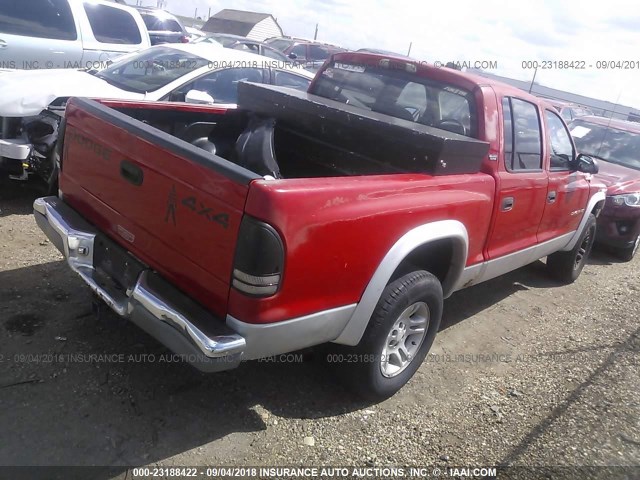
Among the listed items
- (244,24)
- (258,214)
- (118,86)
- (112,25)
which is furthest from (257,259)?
(244,24)

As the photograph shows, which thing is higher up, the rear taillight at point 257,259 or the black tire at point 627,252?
the rear taillight at point 257,259

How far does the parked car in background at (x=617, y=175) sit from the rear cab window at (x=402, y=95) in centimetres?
418

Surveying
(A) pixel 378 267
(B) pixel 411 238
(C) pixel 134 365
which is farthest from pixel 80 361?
(B) pixel 411 238

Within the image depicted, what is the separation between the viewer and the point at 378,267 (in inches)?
108

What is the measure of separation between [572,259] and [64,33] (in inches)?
278

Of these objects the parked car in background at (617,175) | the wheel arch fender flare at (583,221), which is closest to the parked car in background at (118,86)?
the wheel arch fender flare at (583,221)

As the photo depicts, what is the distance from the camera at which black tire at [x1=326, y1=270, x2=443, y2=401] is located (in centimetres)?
296

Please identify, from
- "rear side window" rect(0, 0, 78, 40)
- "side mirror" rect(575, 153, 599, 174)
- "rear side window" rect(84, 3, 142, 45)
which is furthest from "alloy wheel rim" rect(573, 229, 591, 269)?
"rear side window" rect(0, 0, 78, 40)

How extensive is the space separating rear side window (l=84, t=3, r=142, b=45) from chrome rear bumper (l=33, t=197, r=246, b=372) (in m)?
5.74

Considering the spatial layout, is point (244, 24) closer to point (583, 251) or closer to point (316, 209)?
point (583, 251)

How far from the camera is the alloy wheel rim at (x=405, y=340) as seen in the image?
3.22m

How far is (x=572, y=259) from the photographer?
5793 millimetres

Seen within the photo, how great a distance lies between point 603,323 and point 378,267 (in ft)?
11.2

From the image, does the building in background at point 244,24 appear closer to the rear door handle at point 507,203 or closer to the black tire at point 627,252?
the black tire at point 627,252
